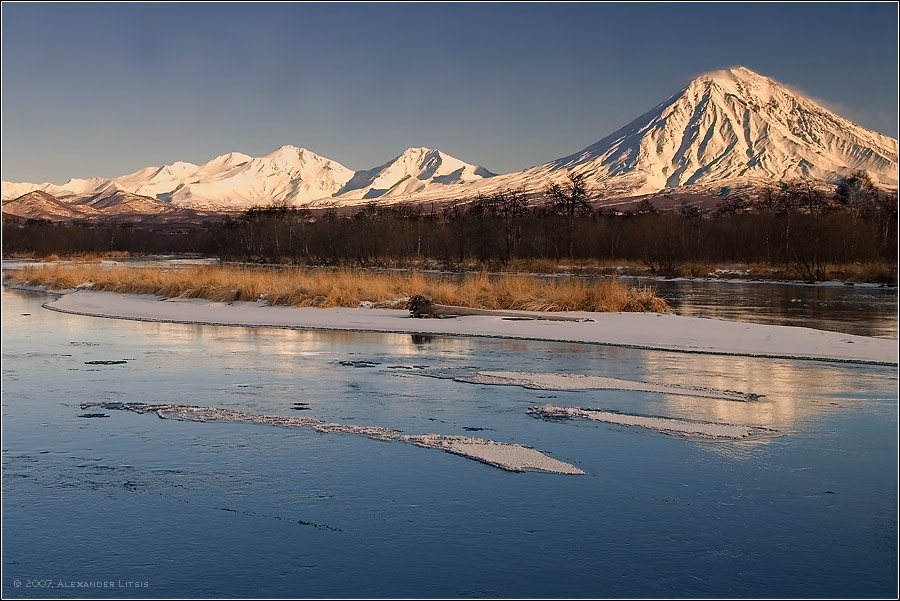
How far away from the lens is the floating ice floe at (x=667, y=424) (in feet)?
29.0

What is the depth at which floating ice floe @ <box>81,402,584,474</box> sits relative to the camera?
25.4ft

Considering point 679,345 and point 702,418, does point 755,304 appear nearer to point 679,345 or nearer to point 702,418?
point 679,345

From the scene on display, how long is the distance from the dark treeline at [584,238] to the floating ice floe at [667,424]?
39.4m

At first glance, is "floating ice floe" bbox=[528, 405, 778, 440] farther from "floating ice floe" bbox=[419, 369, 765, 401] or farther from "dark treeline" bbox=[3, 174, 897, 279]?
"dark treeline" bbox=[3, 174, 897, 279]

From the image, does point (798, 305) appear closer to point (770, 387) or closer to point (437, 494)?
point (770, 387)

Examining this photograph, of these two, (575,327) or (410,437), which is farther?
(575,327)

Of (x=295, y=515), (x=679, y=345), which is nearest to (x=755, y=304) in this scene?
(x=679, y=345)

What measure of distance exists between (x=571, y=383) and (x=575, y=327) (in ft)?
26.0

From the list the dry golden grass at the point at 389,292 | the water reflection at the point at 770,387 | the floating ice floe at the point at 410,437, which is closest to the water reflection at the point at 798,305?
the dry golden grass at the point at 389,292

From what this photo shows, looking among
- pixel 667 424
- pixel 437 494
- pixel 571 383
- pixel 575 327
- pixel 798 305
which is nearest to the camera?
pixel 437 494

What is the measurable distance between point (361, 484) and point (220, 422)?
2.93 meters

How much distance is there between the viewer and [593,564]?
17.7 ft

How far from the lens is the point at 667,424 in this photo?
9367mm

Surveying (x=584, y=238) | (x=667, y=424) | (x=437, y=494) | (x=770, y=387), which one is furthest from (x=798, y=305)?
(x=584, y=238)
